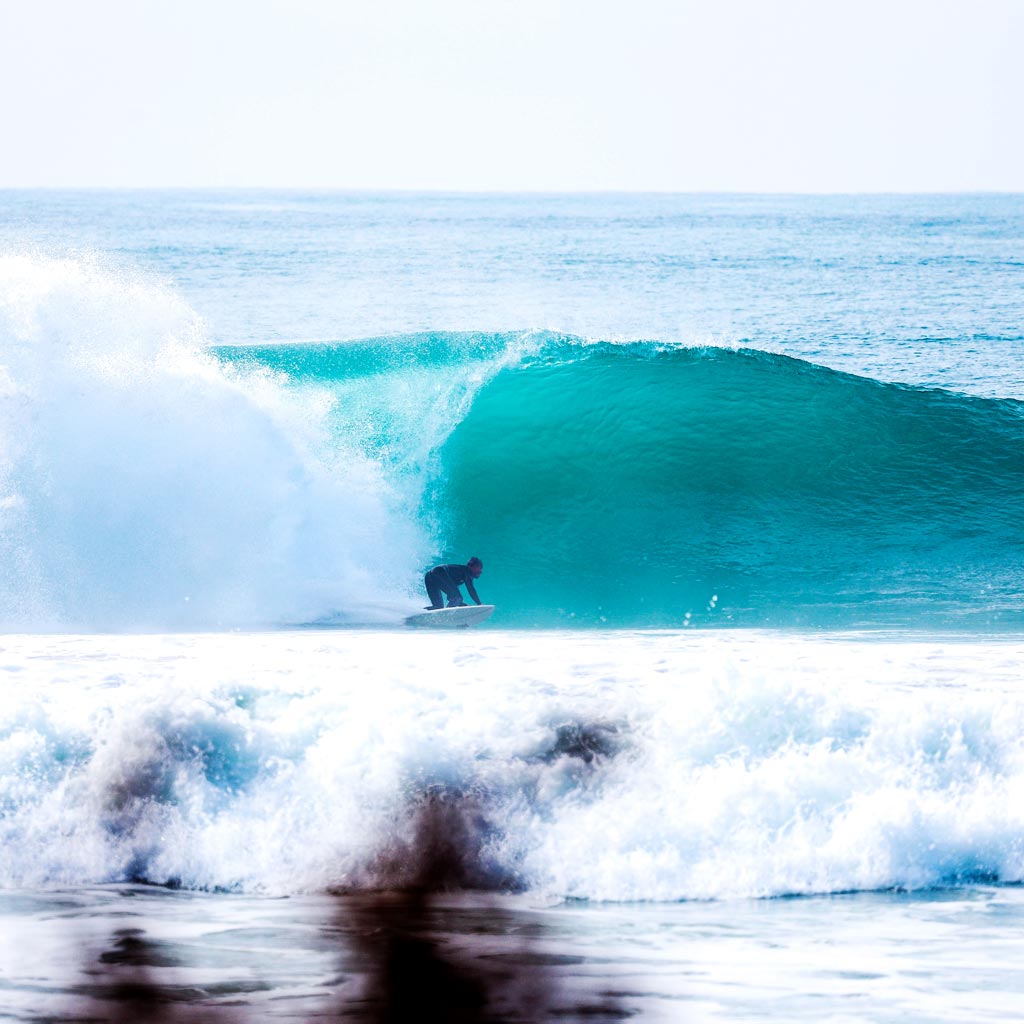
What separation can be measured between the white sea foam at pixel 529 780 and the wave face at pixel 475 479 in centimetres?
407

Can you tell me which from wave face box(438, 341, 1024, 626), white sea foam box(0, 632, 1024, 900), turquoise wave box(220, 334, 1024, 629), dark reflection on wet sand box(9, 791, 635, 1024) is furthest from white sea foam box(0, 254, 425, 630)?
dark reflection on wet sand box(9, 791, 635, 1024)

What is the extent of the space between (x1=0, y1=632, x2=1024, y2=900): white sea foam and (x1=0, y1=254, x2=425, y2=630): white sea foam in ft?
12.5

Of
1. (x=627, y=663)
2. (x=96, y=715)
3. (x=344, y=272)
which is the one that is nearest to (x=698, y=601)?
(x=627, y=663)

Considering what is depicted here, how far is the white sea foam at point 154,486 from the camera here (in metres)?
9.86

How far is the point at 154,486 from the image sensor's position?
10.5 metres

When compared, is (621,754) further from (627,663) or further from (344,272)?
(344,272)

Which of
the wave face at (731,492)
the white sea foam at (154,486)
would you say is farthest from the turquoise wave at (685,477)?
the white sea foam at (154,486)

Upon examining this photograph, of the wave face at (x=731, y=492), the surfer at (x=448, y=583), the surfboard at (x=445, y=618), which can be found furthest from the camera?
the wave face at (x=731, y=492)

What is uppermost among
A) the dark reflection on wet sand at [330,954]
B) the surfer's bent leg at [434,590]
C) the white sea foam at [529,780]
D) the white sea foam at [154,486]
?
the white sea foam at [154,486]

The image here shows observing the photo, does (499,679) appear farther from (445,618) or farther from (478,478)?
(478,478)

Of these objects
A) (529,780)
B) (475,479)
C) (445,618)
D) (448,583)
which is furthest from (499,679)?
(475,479)

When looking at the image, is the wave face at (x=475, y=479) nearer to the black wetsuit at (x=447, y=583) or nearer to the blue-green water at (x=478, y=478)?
the blue-green water at (x=478, y=478)

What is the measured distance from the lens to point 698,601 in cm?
1075

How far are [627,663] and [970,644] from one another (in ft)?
8.74
